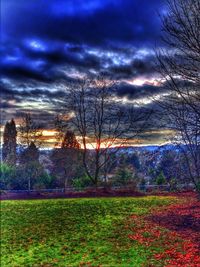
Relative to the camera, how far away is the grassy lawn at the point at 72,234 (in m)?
9.39

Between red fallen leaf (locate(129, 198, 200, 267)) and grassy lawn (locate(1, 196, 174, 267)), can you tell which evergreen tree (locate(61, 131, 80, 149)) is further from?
red fallen leaf (locate(129, 198, 200, 267))

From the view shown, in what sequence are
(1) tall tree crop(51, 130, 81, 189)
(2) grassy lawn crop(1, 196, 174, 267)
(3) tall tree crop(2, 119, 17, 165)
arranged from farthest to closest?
(3) tall tree crop(2, 119, 17, 165) < (1) tall tree crop(51, 130, 81, 189) < (2) grassy lawn crop(1, 196, 174, 267)

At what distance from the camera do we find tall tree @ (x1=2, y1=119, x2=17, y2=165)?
27.7 meters

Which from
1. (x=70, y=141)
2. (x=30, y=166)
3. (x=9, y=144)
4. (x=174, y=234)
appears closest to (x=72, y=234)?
(x=174, y=234)

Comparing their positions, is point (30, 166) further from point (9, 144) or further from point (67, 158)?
point (9, 144)

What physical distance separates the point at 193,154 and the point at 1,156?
64.9ft

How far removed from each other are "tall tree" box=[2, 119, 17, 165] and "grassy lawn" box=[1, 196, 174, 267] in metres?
10.4

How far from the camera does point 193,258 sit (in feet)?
28.1

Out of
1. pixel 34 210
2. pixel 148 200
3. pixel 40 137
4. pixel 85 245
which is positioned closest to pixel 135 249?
pixel 85 245

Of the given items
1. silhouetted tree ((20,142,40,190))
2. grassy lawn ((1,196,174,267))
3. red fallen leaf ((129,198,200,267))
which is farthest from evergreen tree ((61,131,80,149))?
red fallen leaf ((129,198,200,267))

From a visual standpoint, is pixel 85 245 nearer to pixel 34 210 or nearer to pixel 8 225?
pixel 8 225

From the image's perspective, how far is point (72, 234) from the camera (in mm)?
11977

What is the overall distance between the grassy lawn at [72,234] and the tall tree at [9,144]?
1040 centimetres

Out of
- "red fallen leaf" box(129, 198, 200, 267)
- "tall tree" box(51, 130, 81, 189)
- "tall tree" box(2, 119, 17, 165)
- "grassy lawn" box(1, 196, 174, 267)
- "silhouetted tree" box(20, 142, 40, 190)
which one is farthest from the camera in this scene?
"tall tree" box(2, 119, 17, 165)
